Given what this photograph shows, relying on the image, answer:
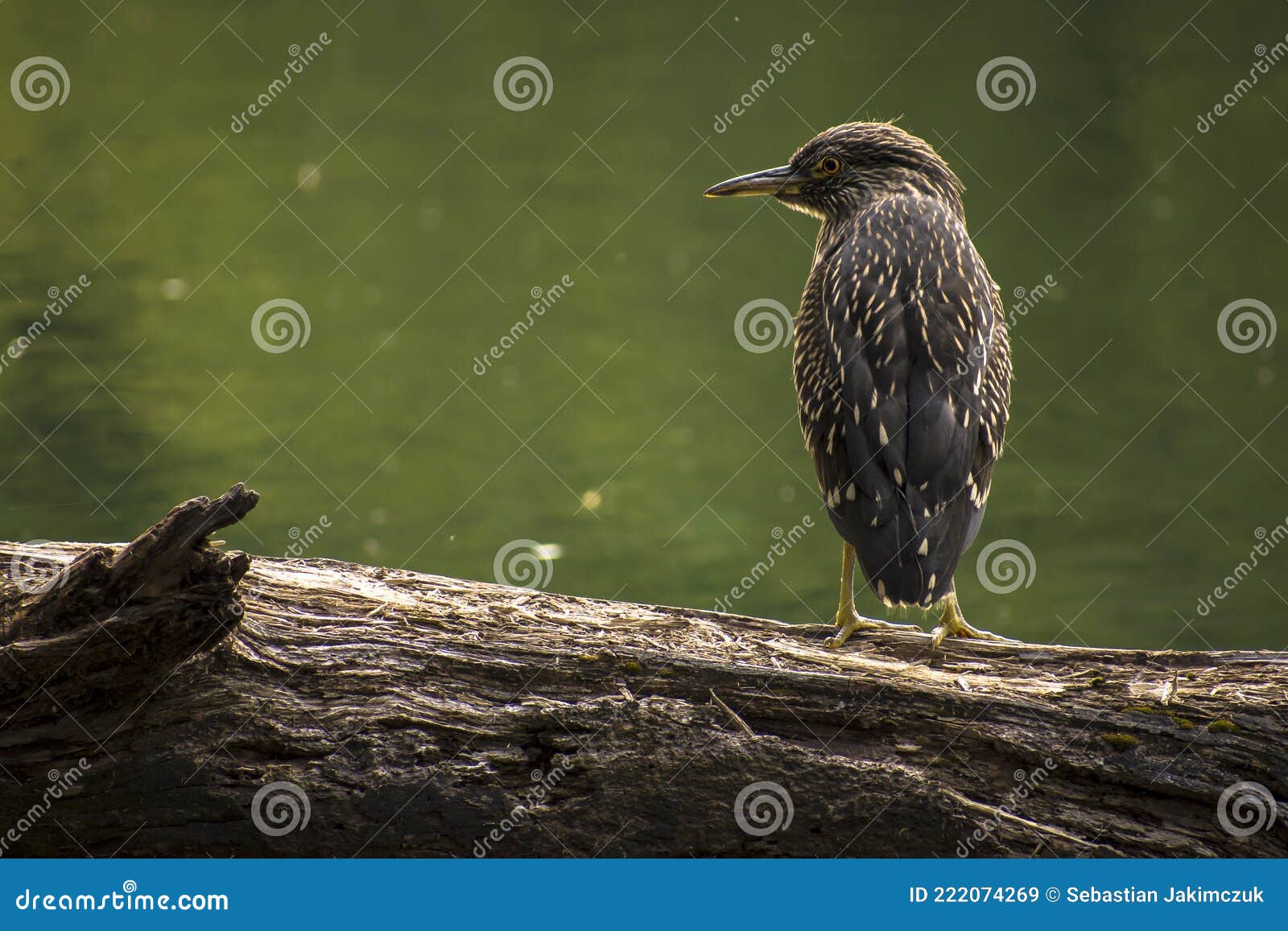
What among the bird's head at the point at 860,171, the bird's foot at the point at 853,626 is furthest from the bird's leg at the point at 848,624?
the bird's head at the point at 860,171

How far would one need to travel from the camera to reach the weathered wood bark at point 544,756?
3.23 metres

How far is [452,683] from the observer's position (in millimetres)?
3449

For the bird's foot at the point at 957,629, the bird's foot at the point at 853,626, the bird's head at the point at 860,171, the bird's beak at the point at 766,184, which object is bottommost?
the bird's foot at the point at 853,626

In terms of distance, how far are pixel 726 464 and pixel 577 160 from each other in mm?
5944

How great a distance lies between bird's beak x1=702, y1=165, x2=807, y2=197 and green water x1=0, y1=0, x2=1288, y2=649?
3606 millimetres

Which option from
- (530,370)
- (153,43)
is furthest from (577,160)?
(153,43)

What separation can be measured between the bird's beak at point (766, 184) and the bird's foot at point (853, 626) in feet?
6.18

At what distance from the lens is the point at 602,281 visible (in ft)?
40.6

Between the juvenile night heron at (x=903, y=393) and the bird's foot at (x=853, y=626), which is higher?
the juvenile night heron at (x=903, y=393)

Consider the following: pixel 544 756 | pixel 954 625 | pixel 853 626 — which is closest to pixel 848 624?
pixel 853 626

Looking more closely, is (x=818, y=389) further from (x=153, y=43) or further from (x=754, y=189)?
(x=153, y=43)

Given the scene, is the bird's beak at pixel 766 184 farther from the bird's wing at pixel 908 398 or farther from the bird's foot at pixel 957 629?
the bird's foot at pixel 957 629

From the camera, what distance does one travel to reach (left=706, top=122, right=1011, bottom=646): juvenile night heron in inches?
150

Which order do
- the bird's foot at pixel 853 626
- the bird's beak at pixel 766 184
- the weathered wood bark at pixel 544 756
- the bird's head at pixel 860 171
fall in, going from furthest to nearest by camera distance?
the bird's beak at pixel 766 184
the bird's head at pixel 860 171
the bird's foot at pixel 853 626
the weathered wood bark at pixel 544 756
